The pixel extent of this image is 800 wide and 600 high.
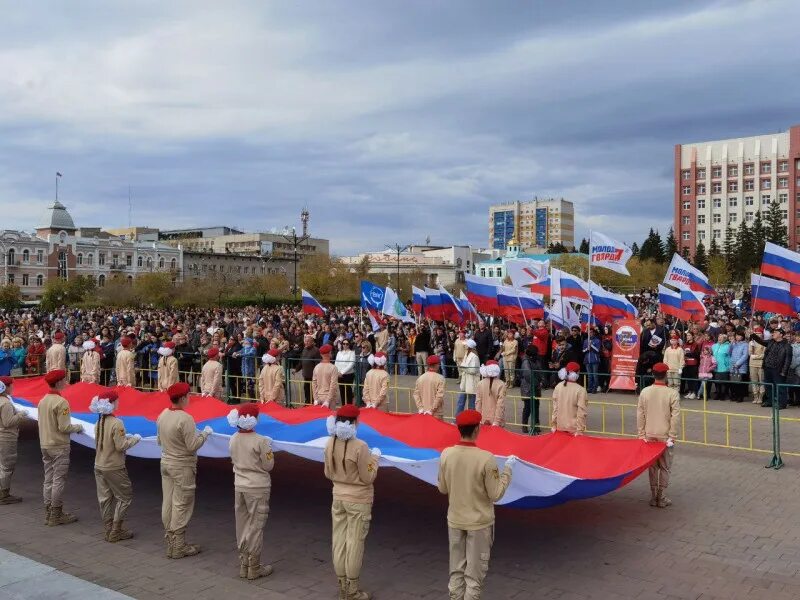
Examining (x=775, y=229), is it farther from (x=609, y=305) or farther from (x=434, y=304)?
(x=609, y=305)

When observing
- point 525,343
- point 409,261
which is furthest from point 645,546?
point 409,261

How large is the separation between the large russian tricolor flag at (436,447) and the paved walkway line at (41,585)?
2516mm

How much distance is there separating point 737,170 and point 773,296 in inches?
4044

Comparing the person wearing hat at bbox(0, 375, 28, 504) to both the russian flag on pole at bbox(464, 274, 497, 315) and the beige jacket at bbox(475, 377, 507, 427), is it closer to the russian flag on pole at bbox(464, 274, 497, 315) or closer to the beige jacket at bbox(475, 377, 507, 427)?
the beige jacket at bbox(475, 377, 507, 427)

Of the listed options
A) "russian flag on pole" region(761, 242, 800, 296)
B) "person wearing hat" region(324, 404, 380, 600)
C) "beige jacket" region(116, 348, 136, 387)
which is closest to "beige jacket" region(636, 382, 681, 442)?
"person wearing hat" region(324, 404, 380, 600)

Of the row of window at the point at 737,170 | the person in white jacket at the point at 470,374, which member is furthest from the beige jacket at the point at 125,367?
the row of window at the point at 737,170

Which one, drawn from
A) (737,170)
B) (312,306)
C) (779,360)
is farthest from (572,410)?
(737,170)

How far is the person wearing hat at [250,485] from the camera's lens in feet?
24.3

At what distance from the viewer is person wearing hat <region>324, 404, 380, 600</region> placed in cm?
675

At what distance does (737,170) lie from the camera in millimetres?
109062

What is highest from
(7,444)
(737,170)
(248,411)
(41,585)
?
(737,170)

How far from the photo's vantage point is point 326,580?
7316mm

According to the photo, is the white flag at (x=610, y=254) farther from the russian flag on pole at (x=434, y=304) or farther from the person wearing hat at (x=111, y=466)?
the person wearing hat at (x=111, y=466)

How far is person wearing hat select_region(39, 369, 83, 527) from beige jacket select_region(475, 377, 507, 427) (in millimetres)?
5967
